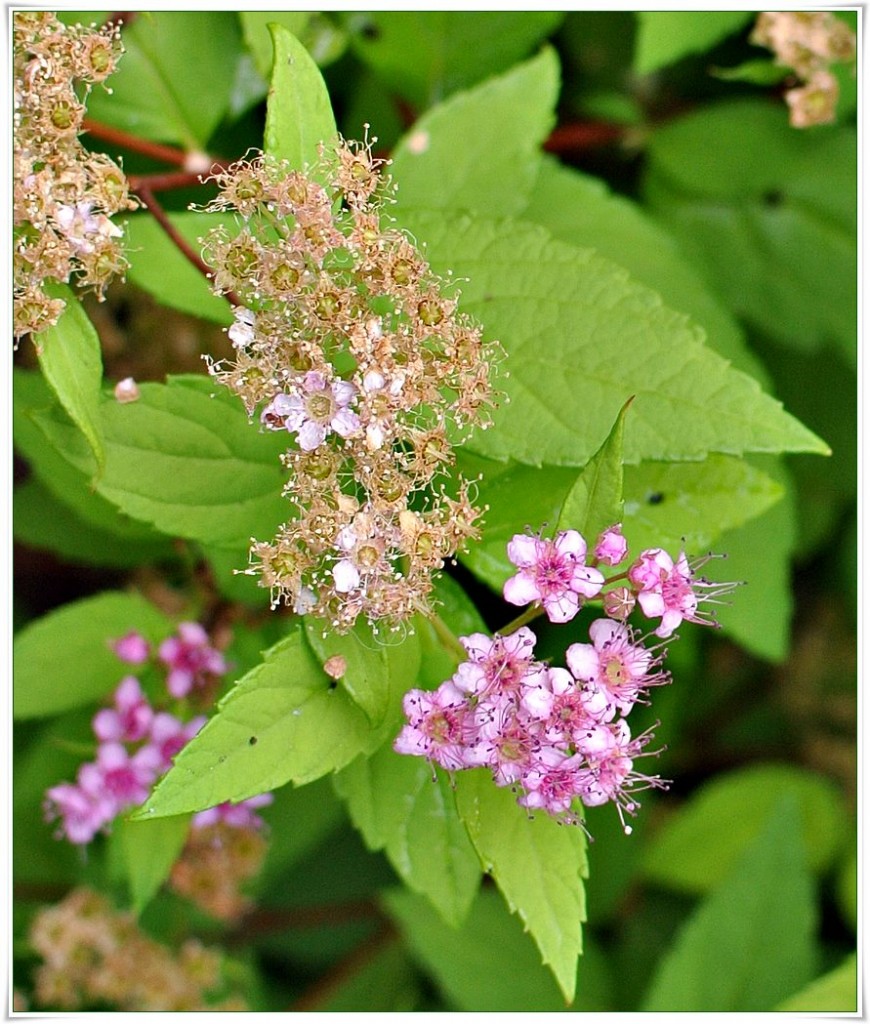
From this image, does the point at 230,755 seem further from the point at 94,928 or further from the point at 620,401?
the point at 94,928

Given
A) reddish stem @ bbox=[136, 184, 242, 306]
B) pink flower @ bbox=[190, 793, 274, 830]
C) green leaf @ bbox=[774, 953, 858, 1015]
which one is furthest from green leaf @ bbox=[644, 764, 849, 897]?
reddish stem @ bbox=[136, 184, 242, 306]

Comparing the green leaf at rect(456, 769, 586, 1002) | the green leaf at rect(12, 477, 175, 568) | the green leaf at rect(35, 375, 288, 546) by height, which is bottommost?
the green leaf at rect(12, 477, 175, 568)

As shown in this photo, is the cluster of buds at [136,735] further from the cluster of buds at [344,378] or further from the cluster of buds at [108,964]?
the cluster of buds at [344,378]

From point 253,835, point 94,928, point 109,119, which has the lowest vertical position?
point 94,928

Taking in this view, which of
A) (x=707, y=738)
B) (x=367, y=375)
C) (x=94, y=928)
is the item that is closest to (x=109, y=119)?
(x=367, y=375)

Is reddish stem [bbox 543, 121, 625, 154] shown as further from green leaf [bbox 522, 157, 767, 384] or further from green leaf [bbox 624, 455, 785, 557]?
green leaf [bbox 624, 455, 785, 557]
